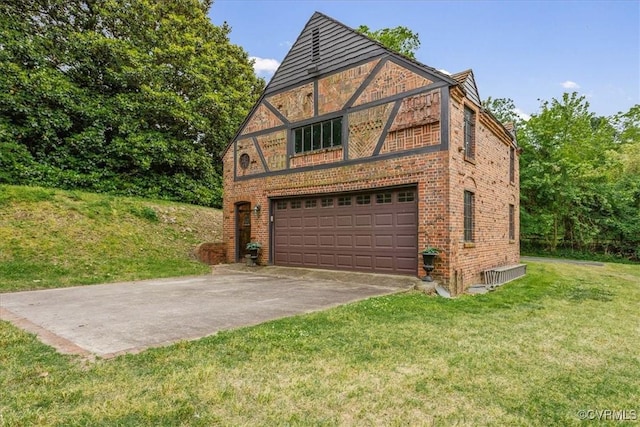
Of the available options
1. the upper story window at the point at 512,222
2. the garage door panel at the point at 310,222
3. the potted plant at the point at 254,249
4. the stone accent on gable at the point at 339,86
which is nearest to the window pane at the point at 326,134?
the stone accent on gable at the point at 339,86

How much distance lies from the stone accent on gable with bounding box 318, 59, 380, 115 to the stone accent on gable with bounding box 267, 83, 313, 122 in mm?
440

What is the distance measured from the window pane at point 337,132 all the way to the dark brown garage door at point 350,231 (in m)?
1.50

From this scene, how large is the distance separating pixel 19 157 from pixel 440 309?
53.0 ft

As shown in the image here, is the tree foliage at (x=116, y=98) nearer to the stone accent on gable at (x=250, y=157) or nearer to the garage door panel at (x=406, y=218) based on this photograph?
the stone accent on gable at (x=250, y=157)

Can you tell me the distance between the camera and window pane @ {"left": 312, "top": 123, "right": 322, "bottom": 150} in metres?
10.3

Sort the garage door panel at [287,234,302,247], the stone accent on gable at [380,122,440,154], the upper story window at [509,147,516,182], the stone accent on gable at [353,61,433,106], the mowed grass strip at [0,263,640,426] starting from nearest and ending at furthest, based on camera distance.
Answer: the mowed grass strip at [0,263,640,426] < the stone accent on gable at [380,122,440,154] < the stone accent on gable at [353,61,433,106] < the garage door panel at [287,234,302,247] < the upper story window at [509,147,516,182]

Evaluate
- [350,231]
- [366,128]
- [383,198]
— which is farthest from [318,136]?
[350,231]

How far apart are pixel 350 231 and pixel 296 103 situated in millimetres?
4440

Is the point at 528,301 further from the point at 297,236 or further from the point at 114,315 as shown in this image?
the point at 114,315

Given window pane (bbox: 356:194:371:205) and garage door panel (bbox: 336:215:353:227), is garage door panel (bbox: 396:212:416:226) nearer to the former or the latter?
window pane (bbox: 356:194:371:205)

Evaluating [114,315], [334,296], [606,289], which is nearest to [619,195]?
[606,289]

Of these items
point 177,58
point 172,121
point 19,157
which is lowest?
point 19,157

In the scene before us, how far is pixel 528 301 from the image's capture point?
6.93 meters

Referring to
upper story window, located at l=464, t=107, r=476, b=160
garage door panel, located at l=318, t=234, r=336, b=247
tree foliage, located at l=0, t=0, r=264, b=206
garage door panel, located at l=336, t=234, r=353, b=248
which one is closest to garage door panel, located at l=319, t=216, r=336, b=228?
garage door panel, located at l=318, t=234, r=336, b=247
